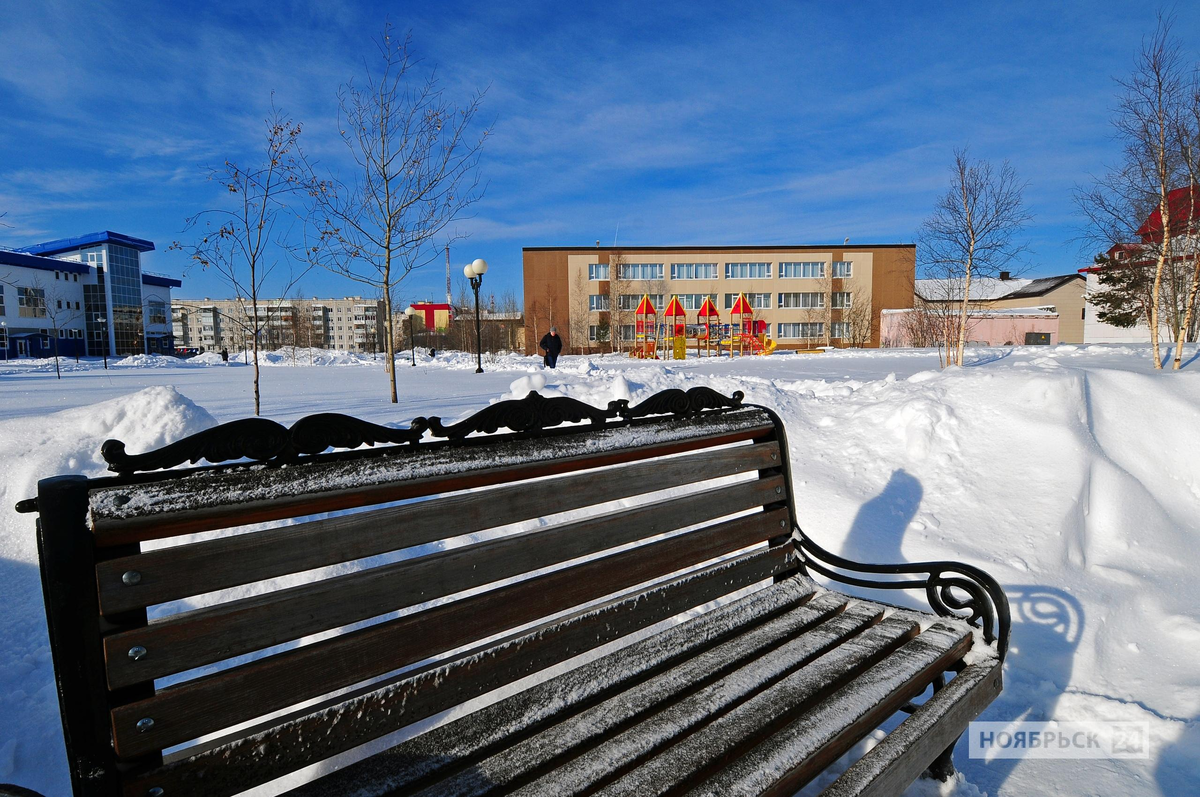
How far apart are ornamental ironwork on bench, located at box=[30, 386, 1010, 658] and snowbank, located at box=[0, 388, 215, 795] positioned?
168 cm

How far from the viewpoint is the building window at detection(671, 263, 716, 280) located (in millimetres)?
52688

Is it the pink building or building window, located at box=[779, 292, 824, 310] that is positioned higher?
building window, located at box=[779, 292, 824, 310]

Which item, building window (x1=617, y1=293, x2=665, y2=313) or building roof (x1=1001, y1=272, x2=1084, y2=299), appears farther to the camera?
building roof (x1=1001, y1=272, x2=1084, y2=299)

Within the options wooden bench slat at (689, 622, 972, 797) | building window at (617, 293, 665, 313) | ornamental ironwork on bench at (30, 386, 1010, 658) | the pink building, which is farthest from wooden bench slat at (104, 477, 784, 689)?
the pink building

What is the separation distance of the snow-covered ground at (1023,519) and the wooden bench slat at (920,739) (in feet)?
1.42

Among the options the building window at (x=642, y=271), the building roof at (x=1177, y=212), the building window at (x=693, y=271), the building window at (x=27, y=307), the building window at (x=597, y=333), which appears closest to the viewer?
the building roof at (x=1177, y=212)

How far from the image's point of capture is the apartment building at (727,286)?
1981 inches

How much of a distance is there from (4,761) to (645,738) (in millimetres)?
2230

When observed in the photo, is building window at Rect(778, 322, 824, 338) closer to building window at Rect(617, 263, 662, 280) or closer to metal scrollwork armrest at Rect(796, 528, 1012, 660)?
building window at Rect(617, 263, 662, 280)

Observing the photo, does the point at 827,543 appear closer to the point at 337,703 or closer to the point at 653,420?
the point at 653,420

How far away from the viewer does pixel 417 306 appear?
6119 centimetres

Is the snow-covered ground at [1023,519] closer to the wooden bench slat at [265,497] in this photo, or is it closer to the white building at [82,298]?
the wooden bench slat at [265,497]

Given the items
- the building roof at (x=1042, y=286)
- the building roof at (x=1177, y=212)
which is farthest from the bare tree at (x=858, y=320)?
the building roof at (x=1177, y=212)

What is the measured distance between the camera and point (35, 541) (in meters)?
2.92
